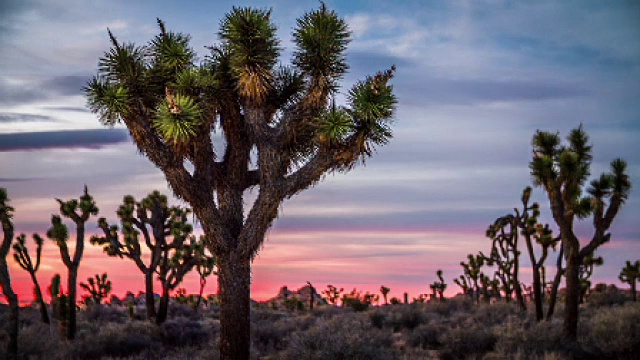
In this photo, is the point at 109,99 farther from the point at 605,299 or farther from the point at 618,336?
the point at 605,299

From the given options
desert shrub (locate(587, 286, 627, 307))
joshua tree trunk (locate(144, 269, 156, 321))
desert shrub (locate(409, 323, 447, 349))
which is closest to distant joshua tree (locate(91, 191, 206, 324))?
joshua tree trunk (locate(144, 269, 156, 321))

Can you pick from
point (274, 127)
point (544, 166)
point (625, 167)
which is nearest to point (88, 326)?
point (274, 127)

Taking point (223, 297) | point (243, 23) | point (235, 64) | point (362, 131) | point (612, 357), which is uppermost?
point (243, 23)

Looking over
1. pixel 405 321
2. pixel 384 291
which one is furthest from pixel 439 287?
pixel 405 321

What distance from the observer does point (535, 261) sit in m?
27.0

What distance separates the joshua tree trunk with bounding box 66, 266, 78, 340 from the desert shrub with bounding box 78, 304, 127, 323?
8.85 metres

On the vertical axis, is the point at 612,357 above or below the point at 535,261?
below

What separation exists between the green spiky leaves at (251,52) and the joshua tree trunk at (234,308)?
3.90 m

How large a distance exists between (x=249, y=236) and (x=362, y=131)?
3.51 meters

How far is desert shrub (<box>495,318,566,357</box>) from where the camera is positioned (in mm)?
16594

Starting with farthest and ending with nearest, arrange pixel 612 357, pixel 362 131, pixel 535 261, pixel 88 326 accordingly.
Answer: pixel 88 326 < pixel 535 261 < pixel 612 357 < pixel 362 131

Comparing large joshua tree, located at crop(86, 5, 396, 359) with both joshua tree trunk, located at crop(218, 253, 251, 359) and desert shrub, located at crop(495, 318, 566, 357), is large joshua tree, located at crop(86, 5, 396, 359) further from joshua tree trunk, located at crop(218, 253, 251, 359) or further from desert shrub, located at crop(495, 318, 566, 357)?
desert shrub, located at crop(495, 318, 566, 357)

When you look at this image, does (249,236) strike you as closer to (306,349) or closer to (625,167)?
(306,349)

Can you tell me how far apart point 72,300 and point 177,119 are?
13102 mm
